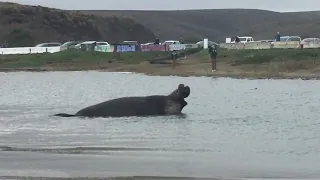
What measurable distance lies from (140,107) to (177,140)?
614cm

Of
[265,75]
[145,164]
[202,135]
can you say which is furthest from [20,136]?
[265,75]

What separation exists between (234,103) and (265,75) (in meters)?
18.7

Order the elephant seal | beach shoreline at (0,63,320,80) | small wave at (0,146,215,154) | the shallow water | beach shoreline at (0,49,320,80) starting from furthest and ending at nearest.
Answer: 1. beach shoreline at (0,49,320,80)
2. beach shoreline at (0,63,320,80)
3. the elephant seal
4. small wave at (0,146,215,154)
5. the shallow water

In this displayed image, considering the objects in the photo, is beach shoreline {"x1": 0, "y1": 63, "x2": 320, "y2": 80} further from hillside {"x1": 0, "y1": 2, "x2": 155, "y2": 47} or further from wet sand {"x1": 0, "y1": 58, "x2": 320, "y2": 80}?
hillside {"x1": 0, "y1": 2, "x2": 155, "y2": 47}

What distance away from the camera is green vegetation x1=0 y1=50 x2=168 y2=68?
70000mm

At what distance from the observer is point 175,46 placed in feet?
255

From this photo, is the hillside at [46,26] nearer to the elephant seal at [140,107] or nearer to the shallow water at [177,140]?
the shallow water at [177,140]

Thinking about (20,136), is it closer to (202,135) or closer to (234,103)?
(202,135)

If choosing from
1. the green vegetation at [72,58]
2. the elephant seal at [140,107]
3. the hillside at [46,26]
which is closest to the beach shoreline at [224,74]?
the green vegetation at [72,58]

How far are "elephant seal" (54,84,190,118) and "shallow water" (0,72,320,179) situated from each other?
57cm

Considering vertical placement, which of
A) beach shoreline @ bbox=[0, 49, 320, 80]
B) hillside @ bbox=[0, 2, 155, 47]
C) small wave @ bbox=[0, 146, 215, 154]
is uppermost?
hillside @ bbox=[0, 2, 155, 47]

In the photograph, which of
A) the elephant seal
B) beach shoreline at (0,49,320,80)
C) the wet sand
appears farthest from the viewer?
beach shoreline at (0,49,320,80)

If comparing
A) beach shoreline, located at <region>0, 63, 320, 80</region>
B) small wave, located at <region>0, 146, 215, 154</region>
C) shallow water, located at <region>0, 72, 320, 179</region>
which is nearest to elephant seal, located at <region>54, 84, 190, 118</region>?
shallow water, located at <region>0, 72, 320, 179</region>

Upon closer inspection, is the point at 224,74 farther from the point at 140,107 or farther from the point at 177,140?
the point at 177,140
